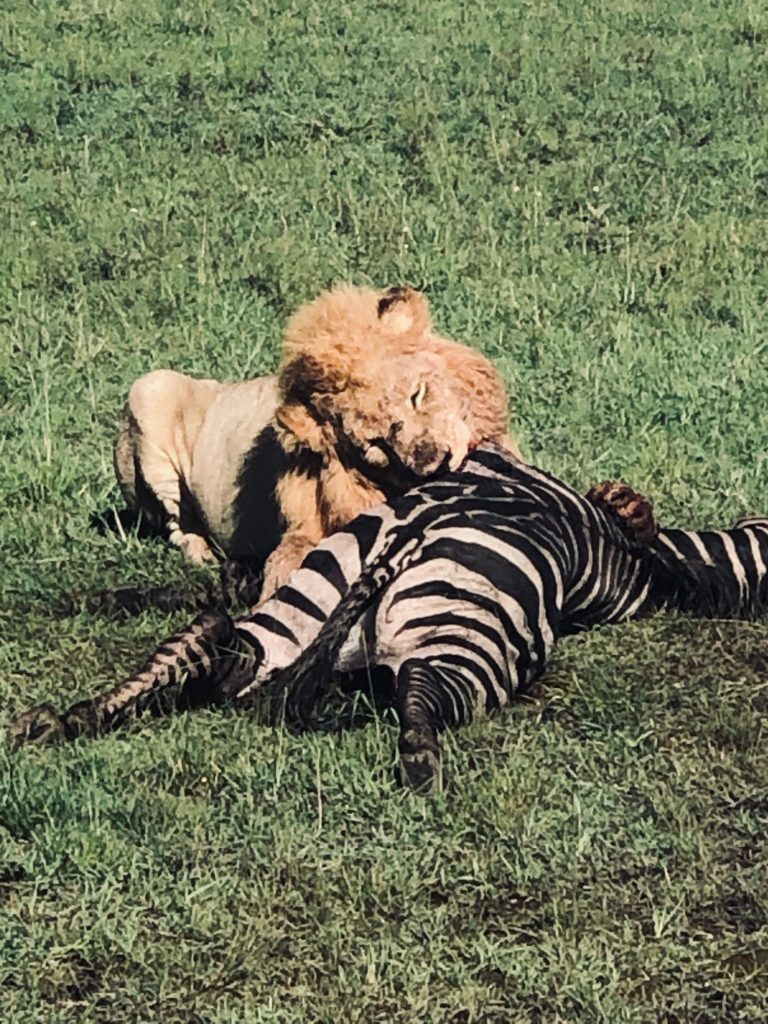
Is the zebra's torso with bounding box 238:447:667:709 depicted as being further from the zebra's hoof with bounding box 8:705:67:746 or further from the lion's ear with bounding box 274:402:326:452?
the zebra's hoof with bounding box 8:705:67:746

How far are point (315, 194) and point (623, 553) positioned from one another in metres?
5.88

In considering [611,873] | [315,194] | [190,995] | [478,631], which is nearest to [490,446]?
[478,631]

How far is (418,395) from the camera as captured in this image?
5375 mm

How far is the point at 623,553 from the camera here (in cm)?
554

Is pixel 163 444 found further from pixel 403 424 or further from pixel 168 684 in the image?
pixel 168 684

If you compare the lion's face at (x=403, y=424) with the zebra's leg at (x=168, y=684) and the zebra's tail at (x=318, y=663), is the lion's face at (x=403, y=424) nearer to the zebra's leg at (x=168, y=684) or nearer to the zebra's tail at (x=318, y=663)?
the zebra's tail at (x=318, y=663)

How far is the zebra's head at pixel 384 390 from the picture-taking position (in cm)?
534

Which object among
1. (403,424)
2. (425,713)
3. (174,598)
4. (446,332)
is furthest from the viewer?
(446,332)

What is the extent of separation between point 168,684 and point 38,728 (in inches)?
13.9

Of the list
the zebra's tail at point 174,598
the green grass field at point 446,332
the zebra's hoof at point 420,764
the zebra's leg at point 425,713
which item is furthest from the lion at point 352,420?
the zebra's hoof at point 420,764

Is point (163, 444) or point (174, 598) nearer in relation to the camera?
point (174, 598)

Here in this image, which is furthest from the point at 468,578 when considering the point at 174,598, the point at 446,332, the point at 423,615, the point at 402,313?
the point at 446,332

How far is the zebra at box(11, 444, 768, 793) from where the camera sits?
473 cm

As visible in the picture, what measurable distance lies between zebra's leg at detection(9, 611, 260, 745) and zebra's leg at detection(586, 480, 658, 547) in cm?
118
